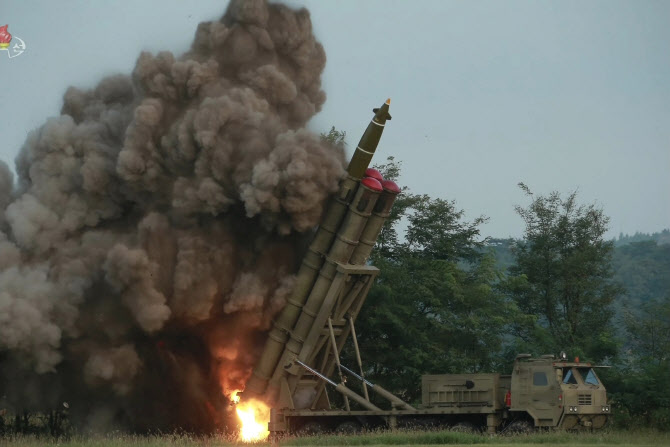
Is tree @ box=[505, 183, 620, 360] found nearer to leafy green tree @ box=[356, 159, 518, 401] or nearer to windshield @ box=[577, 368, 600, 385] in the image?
leafy green tree @ box=[356, 159, 518, 401]

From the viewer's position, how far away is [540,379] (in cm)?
2472

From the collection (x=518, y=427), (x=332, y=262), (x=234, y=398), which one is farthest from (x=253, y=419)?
(x=518, y=427)

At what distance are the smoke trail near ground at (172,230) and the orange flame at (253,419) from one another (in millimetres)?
794

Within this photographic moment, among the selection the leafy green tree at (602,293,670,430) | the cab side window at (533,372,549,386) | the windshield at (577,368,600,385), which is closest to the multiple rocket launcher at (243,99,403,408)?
the cab side window at (533,372,549,386)

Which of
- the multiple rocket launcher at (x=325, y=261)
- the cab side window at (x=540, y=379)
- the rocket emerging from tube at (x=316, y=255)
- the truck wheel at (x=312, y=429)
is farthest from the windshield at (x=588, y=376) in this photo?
the rocket emerging from tube at (x=316, y=255)

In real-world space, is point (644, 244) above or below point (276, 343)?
above

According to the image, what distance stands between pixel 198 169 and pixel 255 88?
112 inches

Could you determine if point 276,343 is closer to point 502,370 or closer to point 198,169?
point 198,169

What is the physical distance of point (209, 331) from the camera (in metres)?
27.1

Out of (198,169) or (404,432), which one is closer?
(404,432)

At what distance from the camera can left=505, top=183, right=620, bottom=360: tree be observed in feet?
122

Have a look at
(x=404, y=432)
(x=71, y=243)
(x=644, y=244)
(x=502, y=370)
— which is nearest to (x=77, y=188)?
(x=71, y=243)

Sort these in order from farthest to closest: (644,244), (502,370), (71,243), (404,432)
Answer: (644,244) < (502,370) < (71,243) < (404,432)

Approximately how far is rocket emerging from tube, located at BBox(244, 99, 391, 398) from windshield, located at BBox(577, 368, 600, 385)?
7.45 metres
